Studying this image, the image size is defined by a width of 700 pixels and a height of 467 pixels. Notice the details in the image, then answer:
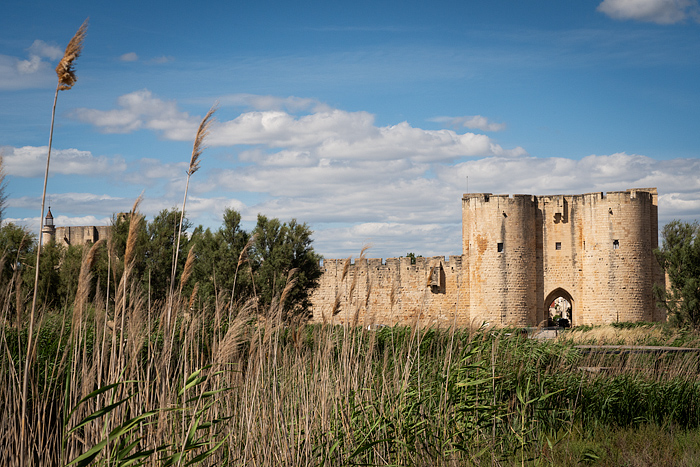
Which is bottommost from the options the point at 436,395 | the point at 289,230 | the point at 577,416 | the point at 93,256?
the point at 577,416

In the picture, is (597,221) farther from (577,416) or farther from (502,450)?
(502,450)

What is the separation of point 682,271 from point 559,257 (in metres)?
5.42

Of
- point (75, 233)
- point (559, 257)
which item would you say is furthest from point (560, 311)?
point (75, 233)

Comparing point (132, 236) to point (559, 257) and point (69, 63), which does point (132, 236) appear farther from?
point (559, 257)

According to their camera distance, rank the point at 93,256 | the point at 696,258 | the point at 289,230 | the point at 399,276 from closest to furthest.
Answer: the point at 93,256
the point at 696,258
the point at 289,230
the point at 399,276

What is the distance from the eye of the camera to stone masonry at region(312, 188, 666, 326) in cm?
2105

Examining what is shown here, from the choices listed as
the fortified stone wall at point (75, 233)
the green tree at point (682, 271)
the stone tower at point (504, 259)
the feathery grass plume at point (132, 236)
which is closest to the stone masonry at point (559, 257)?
the stone tower at point (504, 259)

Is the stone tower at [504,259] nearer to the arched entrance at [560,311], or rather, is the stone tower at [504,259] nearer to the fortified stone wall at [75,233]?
the arched entrance at [560,311]

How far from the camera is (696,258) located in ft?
55.4

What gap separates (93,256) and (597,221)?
21222mm

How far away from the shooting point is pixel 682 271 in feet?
56.0

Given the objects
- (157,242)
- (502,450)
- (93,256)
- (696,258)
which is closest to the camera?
(93,256)

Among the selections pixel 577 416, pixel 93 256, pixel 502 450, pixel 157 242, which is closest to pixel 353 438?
pixel 502 450

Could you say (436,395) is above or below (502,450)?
above
